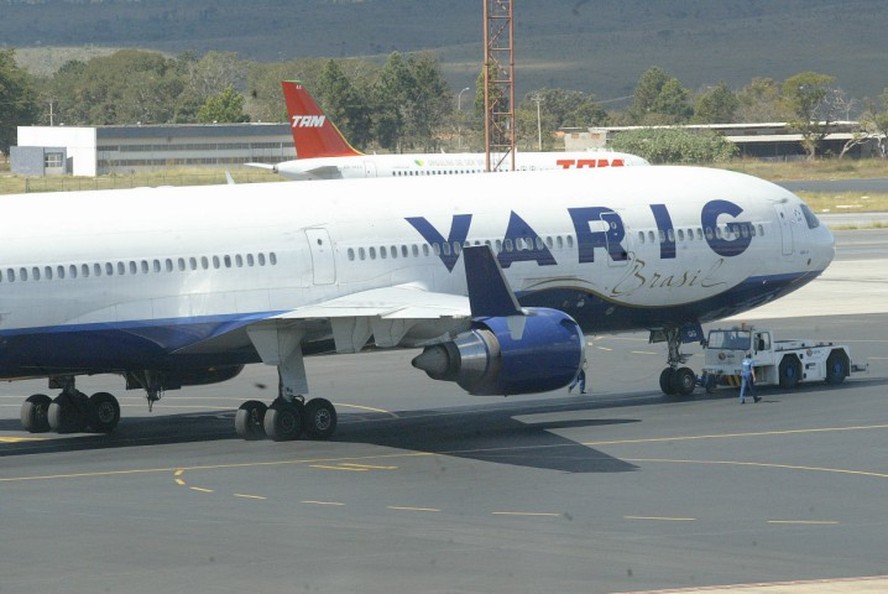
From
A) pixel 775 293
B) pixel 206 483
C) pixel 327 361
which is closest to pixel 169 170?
pixel 327 361

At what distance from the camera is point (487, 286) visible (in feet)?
113

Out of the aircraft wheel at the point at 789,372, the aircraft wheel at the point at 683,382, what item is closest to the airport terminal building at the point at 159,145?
the aircraft wheel at the point at 683,382

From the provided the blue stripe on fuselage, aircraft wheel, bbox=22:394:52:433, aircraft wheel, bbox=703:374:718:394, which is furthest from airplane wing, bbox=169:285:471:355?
aircraft wheel, bbox=703:374:718:394

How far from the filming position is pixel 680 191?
43.4 m

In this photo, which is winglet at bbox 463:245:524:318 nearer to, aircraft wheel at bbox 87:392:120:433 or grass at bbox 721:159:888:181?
aircraft wheel at bbox 87:392:120:433

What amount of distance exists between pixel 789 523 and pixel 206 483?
1114cm

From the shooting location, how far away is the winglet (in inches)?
1341

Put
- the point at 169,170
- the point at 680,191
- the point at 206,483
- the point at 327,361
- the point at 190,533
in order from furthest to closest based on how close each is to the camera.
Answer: the point at 169,170 → the point at 327,361 → the point at 680,191 → the point at 206,483 → the point at 190,533

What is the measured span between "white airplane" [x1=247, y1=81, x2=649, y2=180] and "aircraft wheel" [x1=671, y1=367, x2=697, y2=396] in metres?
59.5

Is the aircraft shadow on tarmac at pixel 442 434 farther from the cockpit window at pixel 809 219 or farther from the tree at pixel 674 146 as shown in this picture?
the tree at pixel 674 146

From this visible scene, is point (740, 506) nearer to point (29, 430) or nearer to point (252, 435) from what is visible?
point (252, 435)

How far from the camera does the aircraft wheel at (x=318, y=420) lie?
37.0m

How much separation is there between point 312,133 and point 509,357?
73960 millimetres

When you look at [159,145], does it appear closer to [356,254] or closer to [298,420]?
[356,254]
